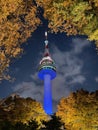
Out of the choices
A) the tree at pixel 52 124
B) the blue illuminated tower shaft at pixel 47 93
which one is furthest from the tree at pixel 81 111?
the blue illuminated tower shaft at pixel 47 93

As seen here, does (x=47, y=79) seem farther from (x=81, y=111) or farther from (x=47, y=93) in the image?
(x=81, y=111)

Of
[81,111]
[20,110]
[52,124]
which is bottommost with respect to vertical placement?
[52,124]

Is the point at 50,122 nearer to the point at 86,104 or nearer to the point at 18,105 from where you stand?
the point at 86,104

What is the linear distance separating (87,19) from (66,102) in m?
43.3

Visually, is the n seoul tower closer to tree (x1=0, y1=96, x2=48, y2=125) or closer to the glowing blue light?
the glowing blue light

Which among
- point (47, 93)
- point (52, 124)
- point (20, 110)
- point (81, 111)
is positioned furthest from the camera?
point (47, 93)

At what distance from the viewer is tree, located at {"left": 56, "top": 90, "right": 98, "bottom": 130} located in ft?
180

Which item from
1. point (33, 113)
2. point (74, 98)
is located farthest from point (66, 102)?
point (33, 113)

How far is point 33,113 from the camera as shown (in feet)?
215

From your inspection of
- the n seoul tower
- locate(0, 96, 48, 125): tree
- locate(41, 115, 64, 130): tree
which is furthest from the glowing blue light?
locate(41, 115, 64, 130): tree

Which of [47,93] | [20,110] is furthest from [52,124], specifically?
[47,93]

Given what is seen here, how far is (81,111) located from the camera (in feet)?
185

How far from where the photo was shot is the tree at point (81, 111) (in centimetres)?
5488

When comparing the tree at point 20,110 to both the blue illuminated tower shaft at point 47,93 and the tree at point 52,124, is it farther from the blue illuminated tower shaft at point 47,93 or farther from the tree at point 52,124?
the blue illuminated tower shaft at point 47,93
